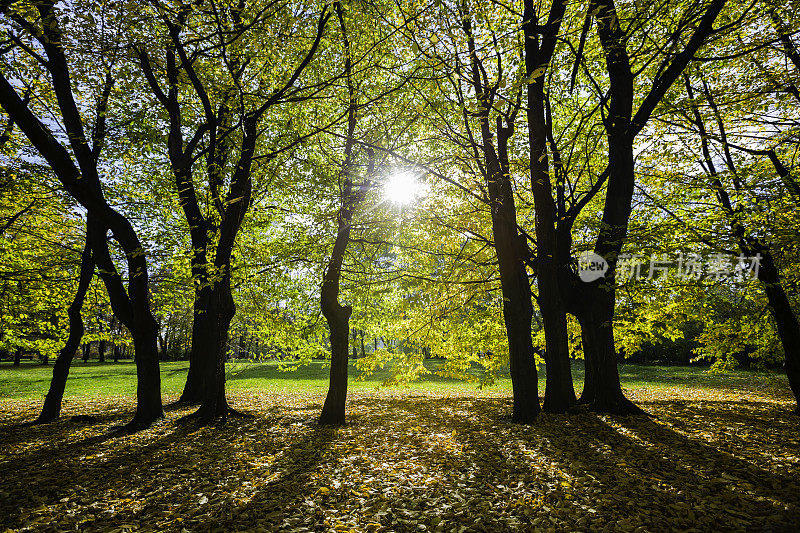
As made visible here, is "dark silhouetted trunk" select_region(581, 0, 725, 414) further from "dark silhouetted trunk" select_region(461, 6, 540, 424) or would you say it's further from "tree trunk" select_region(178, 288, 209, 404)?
"tree trunk" select_region(178, 288, 209, 404)

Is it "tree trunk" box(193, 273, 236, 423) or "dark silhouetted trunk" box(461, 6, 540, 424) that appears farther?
"tree trunk" box(193, 273, 236, 423)

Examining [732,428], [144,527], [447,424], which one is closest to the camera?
[144,527]

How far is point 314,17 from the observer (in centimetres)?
894

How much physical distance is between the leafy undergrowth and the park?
60 mm

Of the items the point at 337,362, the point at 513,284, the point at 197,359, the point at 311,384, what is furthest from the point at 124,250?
the point at 311,384

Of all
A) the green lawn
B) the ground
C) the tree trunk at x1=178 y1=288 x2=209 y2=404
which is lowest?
the green lawn

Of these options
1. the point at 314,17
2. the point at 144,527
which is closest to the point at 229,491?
the point at 144,527

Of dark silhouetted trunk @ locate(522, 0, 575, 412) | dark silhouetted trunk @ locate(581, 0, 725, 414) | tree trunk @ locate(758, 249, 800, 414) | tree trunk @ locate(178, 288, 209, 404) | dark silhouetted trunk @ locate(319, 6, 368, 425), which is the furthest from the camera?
tree trunk @ locate(178, 288, 209, 404)

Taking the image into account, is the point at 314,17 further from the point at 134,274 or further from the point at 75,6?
the point at 134,274

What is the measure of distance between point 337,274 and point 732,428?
9587mm

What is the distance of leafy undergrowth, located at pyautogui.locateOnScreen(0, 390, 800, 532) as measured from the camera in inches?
168

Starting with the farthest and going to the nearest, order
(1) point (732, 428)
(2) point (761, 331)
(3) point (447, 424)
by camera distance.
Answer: (2) point (761, 331) → (3) point (447, 424) → (1) point (732, 428)

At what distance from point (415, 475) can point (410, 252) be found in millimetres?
7669
